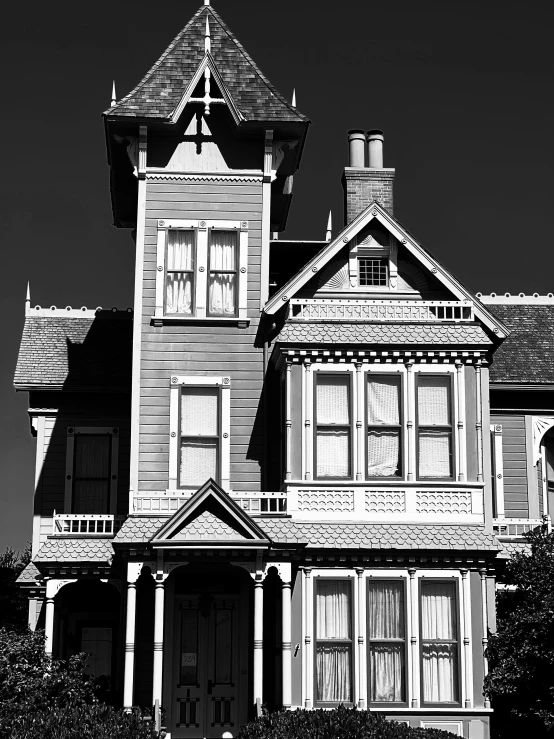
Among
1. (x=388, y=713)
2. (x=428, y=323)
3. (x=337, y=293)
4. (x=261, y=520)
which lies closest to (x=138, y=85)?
(x=337, y=293)

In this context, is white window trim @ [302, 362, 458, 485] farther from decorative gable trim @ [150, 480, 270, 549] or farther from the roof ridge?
the roof ridge

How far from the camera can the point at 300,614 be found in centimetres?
2500

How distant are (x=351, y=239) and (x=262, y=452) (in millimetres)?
4950

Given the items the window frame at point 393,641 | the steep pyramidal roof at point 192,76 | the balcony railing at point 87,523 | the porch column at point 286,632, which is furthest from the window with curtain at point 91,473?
the steep pyramidal roof at point 192,76

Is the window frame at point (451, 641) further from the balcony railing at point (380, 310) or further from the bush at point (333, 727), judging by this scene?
the balcony railing at point (380, 310)

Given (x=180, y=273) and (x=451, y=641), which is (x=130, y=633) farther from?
(x=180, y=273)

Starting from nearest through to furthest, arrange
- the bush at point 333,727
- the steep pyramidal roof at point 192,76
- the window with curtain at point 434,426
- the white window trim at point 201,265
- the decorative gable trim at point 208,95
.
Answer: the bush at point 333,727 → the window with curtain at point 434,426 → the white window trim at point 201,265 → the decorative gable trim at point 208,95 → the steep pyramidal roof at point 192,76

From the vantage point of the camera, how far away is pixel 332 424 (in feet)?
85.0

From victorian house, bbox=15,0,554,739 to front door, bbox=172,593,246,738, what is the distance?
0.04 metres

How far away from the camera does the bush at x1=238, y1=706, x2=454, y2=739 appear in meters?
21.5

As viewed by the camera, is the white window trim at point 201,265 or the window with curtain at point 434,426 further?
→ the white window trim at point 201,265

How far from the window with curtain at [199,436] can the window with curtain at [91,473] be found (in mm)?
3610

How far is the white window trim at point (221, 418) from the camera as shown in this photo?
26.9 meters

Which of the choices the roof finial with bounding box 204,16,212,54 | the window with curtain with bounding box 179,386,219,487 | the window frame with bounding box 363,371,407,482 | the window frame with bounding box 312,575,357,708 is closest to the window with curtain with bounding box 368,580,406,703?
the window frame with bounding box 312,575,357,708
